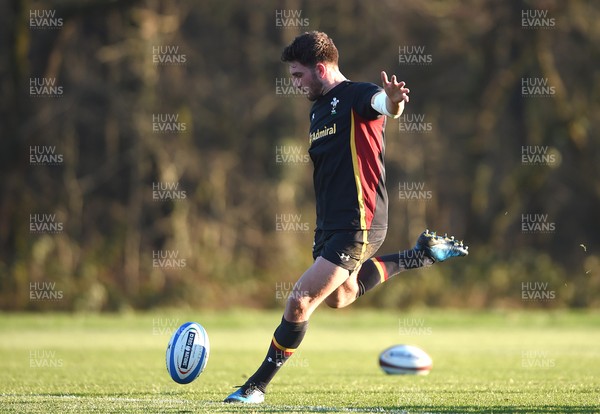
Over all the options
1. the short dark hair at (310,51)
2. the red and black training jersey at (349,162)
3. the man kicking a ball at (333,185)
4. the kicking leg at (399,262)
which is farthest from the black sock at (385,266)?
the short dark hair at (310,51)

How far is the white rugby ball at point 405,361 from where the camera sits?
380 inches

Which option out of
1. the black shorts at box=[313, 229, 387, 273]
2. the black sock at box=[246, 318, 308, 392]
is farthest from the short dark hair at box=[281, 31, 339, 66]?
the black sock at box=[246, 318, 308, 392]

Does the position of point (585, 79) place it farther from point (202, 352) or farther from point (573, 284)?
point (202, 352)

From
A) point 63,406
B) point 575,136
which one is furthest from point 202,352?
point 575,136

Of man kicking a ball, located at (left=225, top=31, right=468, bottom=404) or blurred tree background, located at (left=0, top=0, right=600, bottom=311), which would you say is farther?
blurred tree background, located at (left=0, top=0, right=600, bottom=311)

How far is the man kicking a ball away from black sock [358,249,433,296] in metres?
0.49

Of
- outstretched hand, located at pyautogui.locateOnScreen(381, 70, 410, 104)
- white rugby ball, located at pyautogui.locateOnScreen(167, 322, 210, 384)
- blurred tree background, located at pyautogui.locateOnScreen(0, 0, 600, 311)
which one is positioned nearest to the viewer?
outstretched hand, located at pyautogui.locateOnScreen(381, 70, 410, 104)

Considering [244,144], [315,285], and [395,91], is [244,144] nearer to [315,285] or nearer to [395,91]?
[315,285]

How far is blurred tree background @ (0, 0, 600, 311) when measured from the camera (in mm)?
25312

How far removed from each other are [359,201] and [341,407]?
1.42 m

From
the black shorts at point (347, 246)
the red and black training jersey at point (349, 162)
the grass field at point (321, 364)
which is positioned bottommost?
the grass field at point (321, 364)

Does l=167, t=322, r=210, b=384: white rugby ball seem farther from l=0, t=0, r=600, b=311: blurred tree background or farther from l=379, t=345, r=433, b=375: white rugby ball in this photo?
l=0, t=0, r=600, b=311: blurred tree background

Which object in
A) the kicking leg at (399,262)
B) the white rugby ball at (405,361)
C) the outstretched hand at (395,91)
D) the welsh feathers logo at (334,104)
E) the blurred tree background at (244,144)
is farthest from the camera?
the blurred tree background at (244,144)

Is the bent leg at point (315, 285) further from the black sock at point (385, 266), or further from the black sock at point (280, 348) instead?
the black sock at point (385, 266)
